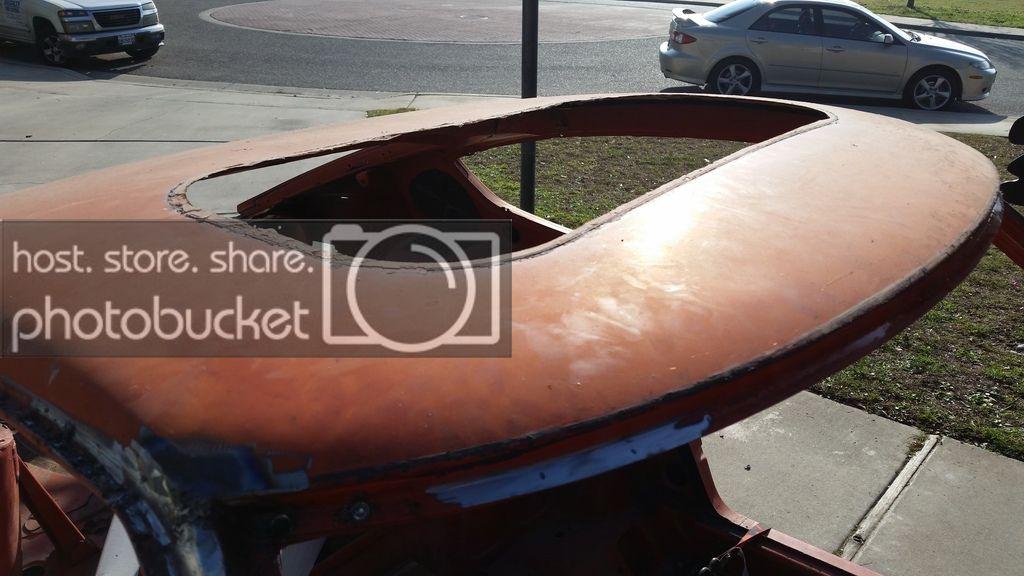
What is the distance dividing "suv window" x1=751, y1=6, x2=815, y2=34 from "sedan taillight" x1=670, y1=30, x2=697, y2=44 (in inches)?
32.8

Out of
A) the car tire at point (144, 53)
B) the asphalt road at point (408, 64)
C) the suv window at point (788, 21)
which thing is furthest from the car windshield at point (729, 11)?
the car tire at point (144, 53)

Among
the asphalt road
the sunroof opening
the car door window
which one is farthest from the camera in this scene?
the asphalt road

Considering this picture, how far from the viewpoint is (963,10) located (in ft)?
68.1

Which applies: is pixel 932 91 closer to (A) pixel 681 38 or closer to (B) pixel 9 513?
(A) pixel 681 38

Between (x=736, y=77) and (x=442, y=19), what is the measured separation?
9.62 m

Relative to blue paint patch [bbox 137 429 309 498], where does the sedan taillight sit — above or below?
below

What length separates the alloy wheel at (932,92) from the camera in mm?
10852

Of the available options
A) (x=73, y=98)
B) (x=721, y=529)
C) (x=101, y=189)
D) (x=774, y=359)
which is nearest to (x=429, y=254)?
(x=101, y=189)

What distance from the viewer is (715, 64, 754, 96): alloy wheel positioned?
11172 millimetres

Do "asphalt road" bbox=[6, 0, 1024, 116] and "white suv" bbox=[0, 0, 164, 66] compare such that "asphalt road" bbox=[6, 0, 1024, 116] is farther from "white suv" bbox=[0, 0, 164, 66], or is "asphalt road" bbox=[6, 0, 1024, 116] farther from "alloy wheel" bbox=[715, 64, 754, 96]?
"alloy wheel" bbox=[715, 64, 754, 96]

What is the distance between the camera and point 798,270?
5.65ft

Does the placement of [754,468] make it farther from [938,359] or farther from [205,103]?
[205,103]

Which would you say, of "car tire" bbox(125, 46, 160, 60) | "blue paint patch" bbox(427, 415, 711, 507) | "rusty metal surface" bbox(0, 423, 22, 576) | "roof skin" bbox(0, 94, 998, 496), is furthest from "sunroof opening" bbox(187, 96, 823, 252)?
"car tire" bbox(125, 46, 160, 60)

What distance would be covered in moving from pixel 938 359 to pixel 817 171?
2690mm
